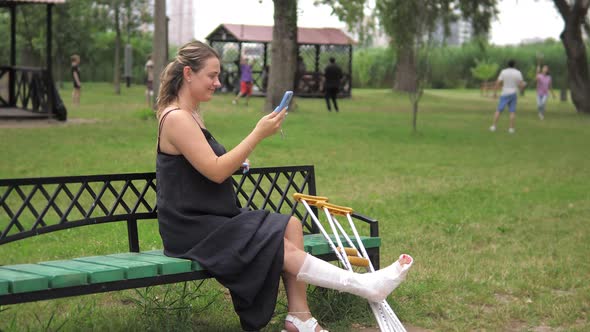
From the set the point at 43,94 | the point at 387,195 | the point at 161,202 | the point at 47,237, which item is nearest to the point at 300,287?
the point at 161,202

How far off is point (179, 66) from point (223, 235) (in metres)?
0.92

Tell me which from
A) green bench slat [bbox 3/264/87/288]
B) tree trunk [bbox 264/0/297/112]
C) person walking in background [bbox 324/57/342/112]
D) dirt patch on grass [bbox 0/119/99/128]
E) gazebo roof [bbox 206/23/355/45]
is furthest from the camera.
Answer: gazebo roof [bbox 206/23/355/45]

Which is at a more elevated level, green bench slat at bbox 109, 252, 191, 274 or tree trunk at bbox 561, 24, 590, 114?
tree trunk at bbox 561, 24, 590, 114

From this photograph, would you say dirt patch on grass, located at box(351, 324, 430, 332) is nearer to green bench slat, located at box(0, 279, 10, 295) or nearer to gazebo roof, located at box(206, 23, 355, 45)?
green bench slat, located at box(0, 279, 10, 295)

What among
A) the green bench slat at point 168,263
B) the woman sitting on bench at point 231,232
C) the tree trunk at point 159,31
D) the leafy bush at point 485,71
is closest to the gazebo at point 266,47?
the tree trunk at point 159,31

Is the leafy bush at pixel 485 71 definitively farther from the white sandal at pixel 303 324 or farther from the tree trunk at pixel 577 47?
the white sandal at pixel 303 324

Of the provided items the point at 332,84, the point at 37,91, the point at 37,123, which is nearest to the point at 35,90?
the point at 37,91

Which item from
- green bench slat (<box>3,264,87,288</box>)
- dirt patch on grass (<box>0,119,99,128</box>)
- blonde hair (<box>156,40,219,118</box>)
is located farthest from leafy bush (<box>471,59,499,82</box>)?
green bench slat (<box>3,264,87,288</box>)

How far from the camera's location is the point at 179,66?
5.26m

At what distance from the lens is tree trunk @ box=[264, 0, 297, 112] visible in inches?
1008

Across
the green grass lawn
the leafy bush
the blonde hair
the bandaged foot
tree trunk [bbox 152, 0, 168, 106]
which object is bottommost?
the green grass lawn

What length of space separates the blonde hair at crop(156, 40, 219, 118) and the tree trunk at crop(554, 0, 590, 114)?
27.7 m

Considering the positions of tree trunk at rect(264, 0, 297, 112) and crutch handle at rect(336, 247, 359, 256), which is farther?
tree trunk at rect(264, 0, 297, 112)

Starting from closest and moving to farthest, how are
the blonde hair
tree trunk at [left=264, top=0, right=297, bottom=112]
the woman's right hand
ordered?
the woman's right hand, the blonde hair, tree trunk at [left=264, top=0, right=297, bottom=112]
